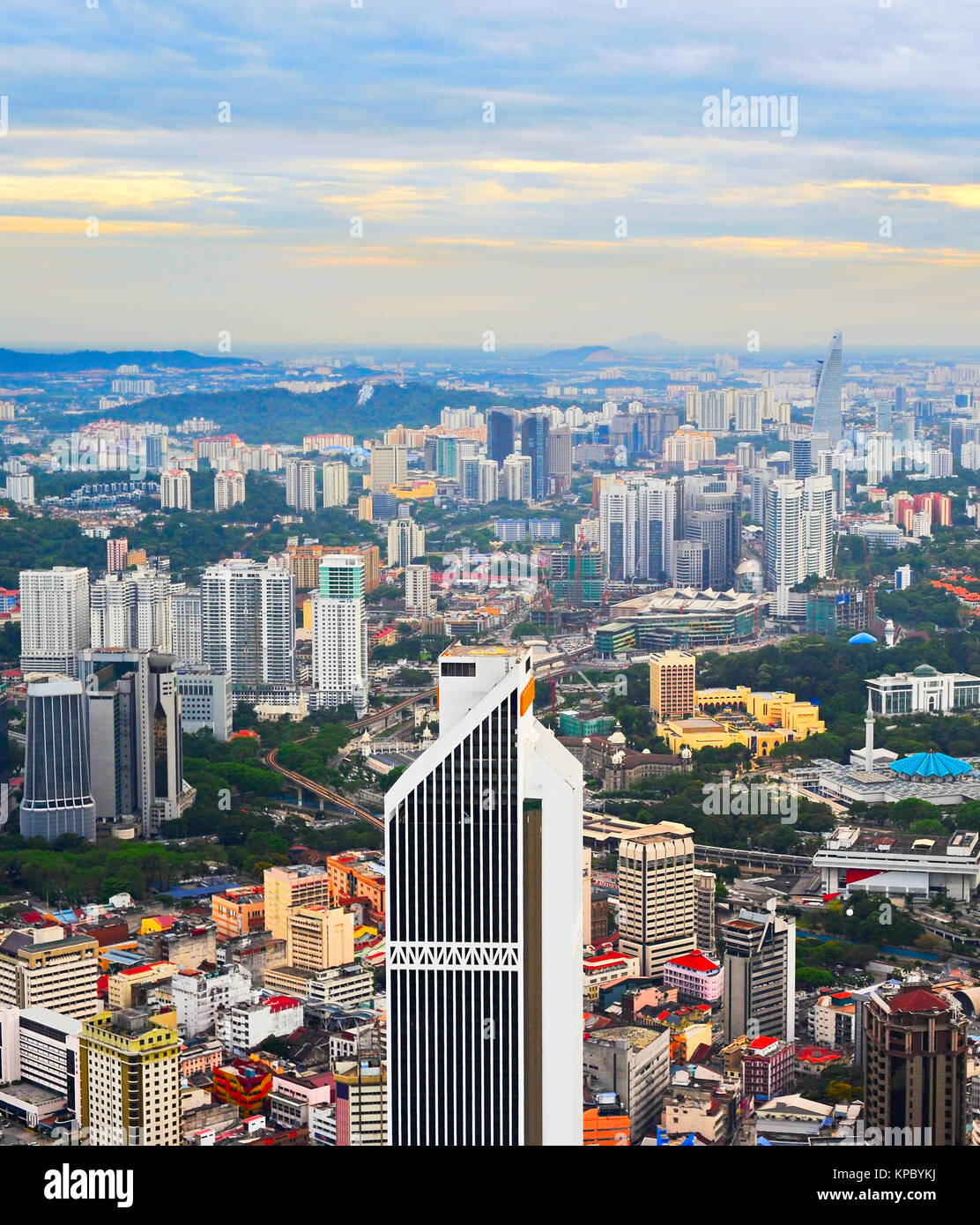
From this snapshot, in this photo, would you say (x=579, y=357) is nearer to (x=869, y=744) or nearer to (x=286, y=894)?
(x=869, y=744)

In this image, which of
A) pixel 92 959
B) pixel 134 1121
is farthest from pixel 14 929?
pixel 134 1121

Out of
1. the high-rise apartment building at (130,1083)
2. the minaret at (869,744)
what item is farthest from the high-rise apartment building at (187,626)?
the high-rise apartment building at (130,1083)

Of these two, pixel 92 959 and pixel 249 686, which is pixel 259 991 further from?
pixel 249 686

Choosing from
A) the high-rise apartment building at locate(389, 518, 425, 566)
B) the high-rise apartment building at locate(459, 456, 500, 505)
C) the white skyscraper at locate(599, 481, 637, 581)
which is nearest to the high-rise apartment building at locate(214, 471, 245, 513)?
the high-rise apartment building at locate(459, 456, 500, 505)

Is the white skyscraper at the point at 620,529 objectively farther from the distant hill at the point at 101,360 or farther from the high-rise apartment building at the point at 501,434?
the distant hill at the point at 101,360

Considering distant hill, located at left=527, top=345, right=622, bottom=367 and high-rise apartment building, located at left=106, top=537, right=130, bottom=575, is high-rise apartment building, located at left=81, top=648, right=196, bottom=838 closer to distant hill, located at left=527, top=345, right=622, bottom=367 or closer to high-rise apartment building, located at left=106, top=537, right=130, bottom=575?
high-rise apartment building, located at left=106, top=537, right=130, bottom=575

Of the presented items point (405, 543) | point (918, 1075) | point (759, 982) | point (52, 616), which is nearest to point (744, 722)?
point (52, 616)
